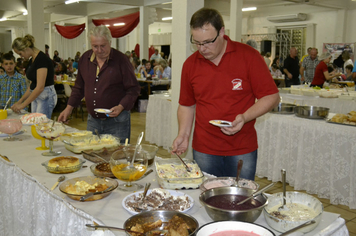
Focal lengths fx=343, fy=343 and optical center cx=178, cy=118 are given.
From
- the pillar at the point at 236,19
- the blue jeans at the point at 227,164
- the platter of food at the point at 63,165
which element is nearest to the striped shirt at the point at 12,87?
the platter of food at the point at 63,165

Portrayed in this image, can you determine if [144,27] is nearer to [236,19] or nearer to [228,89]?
[236,19]

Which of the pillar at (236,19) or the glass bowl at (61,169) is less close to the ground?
the pillar at (236,19)

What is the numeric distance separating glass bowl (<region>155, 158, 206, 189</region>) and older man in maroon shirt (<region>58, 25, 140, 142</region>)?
2.76ft

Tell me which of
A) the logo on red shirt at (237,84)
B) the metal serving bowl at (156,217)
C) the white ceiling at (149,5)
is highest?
the white ceiling at (149,5)

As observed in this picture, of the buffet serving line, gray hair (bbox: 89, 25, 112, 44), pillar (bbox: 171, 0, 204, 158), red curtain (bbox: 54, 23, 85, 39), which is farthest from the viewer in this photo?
red curtain (bbox: 54, 23, 85, 39)

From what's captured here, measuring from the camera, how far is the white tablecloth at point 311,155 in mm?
2879

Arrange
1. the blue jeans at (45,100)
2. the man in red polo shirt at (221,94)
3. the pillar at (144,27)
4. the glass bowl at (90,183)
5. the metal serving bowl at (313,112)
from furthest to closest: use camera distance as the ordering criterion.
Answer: the pillar at (144,27)
the blue jeans at (45,100)
the metal serving bowl at (313,112)
the man in red polo shirt at (221,94)
the glass bowl at (90,183)

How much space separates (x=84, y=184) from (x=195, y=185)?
45 centimetres

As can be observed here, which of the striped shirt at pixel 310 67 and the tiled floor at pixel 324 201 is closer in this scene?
the tiled floor at pixel 324 201

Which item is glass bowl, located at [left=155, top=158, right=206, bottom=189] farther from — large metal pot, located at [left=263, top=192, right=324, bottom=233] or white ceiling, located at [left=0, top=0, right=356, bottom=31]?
white ceiling, located at [left=0, top=0, right=356, bottom=31]

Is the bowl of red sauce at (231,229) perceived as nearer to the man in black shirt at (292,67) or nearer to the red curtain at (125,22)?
the man in black shirt at (292,67)

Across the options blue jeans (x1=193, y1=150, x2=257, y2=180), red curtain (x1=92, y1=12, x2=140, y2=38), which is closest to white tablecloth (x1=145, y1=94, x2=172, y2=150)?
blue jeans (x1=193, y1=150, x2=257, y2=180)

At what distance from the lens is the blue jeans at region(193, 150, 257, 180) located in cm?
179

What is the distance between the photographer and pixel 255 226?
3.19 feet
